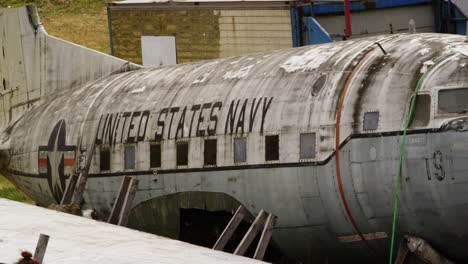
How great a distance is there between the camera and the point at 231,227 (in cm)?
1711

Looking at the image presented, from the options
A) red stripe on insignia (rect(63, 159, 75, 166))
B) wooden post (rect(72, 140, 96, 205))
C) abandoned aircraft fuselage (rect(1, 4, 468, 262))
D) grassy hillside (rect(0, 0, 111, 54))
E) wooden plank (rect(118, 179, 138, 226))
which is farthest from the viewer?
grassy hillside (rect(0, 0, 111, 54))

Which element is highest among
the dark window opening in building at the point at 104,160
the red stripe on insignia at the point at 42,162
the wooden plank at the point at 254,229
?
the dark window opening in building at the point at 104,160

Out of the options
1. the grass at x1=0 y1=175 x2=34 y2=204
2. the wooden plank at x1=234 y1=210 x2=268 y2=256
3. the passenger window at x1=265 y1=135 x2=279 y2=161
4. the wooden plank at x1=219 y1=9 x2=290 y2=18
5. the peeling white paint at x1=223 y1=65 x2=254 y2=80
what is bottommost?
the grass at x1=0 y1=175 x2=34 y2=204

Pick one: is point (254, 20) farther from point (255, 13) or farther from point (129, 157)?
point (129, 157)

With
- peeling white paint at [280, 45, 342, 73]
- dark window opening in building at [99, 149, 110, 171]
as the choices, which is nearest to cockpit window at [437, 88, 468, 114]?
peeling white paint at [280, 45, 342, 73]

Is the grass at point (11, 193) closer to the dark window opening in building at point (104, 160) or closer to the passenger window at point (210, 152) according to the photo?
the dark window opening in building at point (104, 160)

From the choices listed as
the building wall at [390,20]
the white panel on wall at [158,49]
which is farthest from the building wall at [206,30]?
the building wall at [390,20]

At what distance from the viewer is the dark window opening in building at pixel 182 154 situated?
18.6 meters

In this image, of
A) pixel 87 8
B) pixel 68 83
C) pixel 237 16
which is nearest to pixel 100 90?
pixel 68 83

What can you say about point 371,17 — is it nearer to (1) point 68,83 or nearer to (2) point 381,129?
(1) point 68,83

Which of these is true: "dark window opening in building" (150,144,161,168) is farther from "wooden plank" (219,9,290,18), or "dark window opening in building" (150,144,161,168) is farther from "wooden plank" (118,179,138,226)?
"wooden plank" (219,9,290,18)

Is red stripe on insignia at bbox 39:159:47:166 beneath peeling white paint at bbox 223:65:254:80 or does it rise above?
beneath

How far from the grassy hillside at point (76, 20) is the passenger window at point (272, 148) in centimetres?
4651

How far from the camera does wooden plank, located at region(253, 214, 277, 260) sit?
16.4 m
